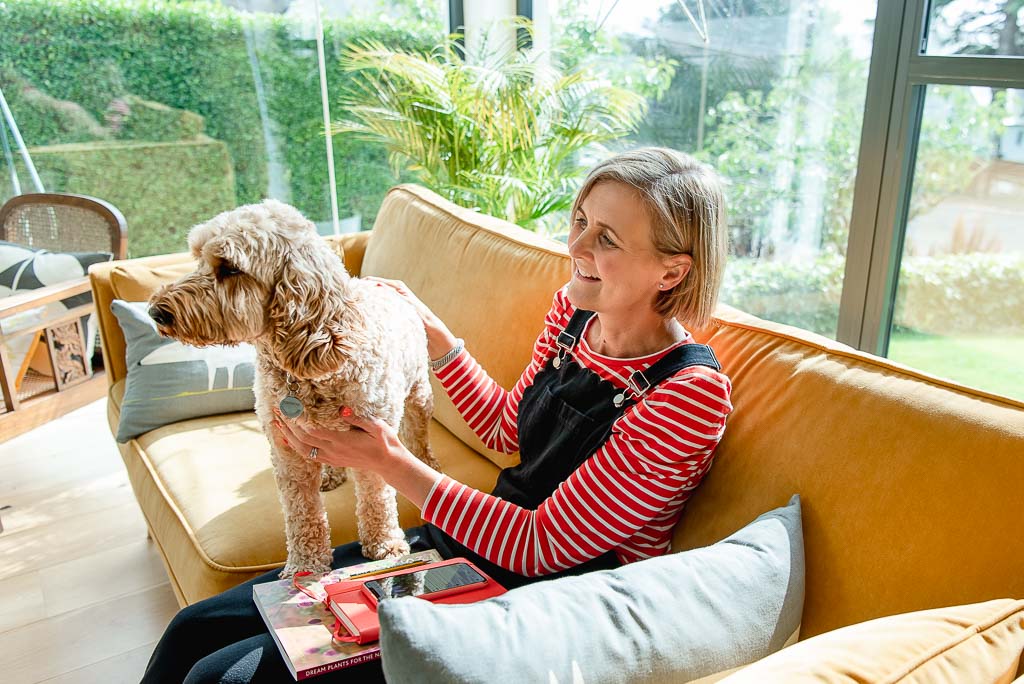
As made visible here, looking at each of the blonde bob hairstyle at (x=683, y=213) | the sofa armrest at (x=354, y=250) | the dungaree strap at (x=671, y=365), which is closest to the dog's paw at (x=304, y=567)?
the dungaree strap at (x=671, y=365)

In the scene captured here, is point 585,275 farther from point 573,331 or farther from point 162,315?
point 162,315

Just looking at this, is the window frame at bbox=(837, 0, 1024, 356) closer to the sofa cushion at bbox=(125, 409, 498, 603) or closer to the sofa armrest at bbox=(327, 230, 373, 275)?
the sofa cushion at bbox=(125, 409, 498, 603)

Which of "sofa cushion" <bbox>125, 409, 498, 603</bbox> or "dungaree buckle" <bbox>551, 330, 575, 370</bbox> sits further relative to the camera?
"sofa cushion" <bbox>125, 409, 498, 603</bbox>

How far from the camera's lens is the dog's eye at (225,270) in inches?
54.0

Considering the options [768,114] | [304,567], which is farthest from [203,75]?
[304,567]

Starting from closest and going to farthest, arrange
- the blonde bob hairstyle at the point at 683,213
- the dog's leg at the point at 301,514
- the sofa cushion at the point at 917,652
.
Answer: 1. the sofa cushion at the point at 917,652
2. the blonde bob hairstyle at the point at 683,213
3. the dog's leg at the point at 301,514

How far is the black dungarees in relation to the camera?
4.26ft

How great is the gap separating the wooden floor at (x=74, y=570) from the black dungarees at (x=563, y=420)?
1112 mm

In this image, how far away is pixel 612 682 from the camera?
81 cm

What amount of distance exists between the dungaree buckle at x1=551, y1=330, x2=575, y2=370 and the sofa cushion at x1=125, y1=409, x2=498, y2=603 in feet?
1.79

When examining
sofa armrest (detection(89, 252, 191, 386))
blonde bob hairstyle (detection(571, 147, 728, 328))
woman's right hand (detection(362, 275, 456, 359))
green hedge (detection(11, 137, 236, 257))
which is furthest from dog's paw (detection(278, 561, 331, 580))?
green hedge (detection(11, 137, 236, 257))

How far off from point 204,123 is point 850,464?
401cm

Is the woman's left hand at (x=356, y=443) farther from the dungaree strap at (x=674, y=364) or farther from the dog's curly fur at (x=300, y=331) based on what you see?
the dungaree strap at (x=674, y=364)

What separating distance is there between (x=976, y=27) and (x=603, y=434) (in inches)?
69.3
